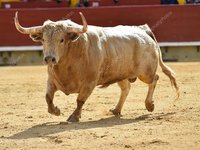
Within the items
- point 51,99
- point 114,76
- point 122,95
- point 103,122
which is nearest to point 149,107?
point 122,95

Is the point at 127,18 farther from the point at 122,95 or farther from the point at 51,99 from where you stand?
the point at 51,99

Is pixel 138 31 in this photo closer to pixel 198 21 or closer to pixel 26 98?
pixel 26 98

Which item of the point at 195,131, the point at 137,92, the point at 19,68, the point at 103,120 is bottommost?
the point at 19,68

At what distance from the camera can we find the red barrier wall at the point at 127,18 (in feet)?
55.7

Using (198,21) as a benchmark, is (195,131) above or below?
above

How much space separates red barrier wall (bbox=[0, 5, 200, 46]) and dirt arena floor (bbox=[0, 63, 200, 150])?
17.5 feet

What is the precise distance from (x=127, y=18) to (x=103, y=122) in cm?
1037

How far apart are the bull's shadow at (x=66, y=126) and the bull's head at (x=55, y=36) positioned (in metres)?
0.62

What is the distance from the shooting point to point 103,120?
7.27m

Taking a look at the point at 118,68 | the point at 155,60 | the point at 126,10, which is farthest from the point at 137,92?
the point at 126,10

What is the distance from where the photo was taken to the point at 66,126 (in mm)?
6543

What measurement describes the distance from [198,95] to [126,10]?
791 centimetres

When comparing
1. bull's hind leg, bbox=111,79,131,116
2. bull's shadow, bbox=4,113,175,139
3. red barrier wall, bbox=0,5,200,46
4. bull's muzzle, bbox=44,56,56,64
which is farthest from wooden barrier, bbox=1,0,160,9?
bull's muzzle, bbox=44,56,56,64

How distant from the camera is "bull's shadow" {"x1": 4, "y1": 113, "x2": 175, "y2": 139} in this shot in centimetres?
611
